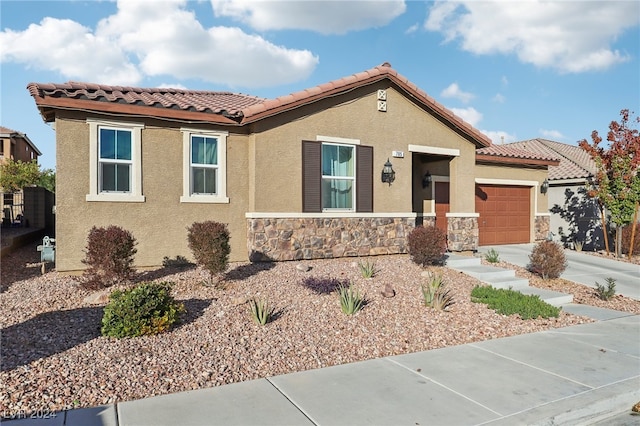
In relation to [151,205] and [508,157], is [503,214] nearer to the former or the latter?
[508,157]

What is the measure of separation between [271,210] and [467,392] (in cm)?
714

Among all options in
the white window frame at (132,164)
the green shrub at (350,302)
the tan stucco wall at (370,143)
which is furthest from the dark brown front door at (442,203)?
the white window frame at (132,164)

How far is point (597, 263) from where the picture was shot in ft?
47.6

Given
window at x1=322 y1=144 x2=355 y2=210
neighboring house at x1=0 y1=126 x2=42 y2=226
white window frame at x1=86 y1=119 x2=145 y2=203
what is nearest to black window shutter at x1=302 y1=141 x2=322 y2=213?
window at x1=322 y1=144 x2=355 y2=210

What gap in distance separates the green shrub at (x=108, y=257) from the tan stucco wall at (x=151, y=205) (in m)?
1.68

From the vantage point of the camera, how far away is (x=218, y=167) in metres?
11.1

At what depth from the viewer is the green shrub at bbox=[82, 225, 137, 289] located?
26.6 feet

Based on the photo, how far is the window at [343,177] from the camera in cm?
1191

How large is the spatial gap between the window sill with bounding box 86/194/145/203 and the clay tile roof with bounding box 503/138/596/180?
16669 millimetres

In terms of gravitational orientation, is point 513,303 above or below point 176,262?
below

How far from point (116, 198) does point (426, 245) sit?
7.08m

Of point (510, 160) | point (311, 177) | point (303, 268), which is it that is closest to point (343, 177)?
point (311, 177)

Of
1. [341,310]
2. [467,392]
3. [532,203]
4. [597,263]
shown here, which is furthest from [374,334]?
[532,203]

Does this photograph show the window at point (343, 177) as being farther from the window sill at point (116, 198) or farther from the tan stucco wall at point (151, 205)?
the window sill at point (116, 198)
